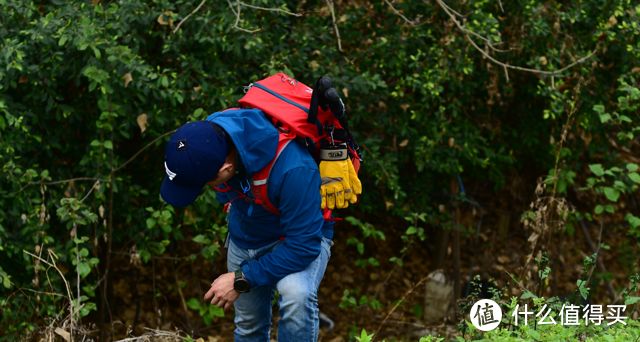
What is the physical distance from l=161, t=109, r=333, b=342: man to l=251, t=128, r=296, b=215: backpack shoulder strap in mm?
20

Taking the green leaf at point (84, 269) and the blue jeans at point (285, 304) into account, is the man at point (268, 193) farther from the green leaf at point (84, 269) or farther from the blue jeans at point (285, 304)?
the green leaf at point (84, 269)

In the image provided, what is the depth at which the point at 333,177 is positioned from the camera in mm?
2564

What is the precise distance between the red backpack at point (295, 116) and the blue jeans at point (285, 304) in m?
0.29

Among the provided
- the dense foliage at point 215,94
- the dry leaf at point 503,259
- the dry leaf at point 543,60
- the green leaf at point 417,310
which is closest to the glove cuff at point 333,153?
the dense foliage at point 215,94

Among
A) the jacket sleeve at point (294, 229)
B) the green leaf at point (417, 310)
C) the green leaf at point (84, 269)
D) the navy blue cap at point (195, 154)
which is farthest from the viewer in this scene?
the green leaf at point (417, 310)

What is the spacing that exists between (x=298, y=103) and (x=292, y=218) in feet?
1.83

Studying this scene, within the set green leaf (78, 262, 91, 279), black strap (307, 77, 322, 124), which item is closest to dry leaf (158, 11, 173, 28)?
green leaf (78, 262, 91, 279)

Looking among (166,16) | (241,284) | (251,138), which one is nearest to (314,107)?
(251,138)

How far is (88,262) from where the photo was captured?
3.72 metres

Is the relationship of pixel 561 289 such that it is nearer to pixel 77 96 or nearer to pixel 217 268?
pixel 217 268

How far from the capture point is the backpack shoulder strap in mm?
2459

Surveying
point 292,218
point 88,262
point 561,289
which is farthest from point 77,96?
point 561,289

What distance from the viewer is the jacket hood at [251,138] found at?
2.36 metres

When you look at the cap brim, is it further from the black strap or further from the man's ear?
the black strap
